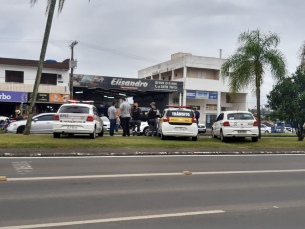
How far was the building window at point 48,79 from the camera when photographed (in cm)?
3722

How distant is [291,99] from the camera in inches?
734

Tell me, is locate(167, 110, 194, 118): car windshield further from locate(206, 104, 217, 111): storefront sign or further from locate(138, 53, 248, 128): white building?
locate(206, 104, 217, 111): storefront sign

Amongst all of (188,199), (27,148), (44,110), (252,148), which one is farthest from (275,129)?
(188,199)

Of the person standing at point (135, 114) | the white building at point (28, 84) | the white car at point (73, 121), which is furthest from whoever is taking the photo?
the white building at point (28, 84)

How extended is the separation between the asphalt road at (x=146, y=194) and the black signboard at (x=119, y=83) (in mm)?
27370

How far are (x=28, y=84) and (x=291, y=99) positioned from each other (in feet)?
88.1

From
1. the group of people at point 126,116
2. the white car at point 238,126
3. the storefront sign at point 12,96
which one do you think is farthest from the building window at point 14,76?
the white car at point 238,126

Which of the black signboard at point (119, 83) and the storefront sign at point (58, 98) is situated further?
the black signboard at point (119, 83)

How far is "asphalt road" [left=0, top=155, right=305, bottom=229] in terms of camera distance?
5.38 m

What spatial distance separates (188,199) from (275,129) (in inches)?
1859

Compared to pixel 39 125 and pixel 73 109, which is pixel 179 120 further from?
pixel 39 125

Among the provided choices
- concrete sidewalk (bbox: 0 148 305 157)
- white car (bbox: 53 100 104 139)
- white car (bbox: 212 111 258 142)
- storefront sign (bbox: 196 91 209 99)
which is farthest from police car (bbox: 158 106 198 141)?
storefront sign (bbox: 196 91 209 99)

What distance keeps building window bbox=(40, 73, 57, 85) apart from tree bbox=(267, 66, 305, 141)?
81.8ft

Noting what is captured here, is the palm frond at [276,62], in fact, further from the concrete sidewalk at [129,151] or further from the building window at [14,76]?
the building window at [14,76]
